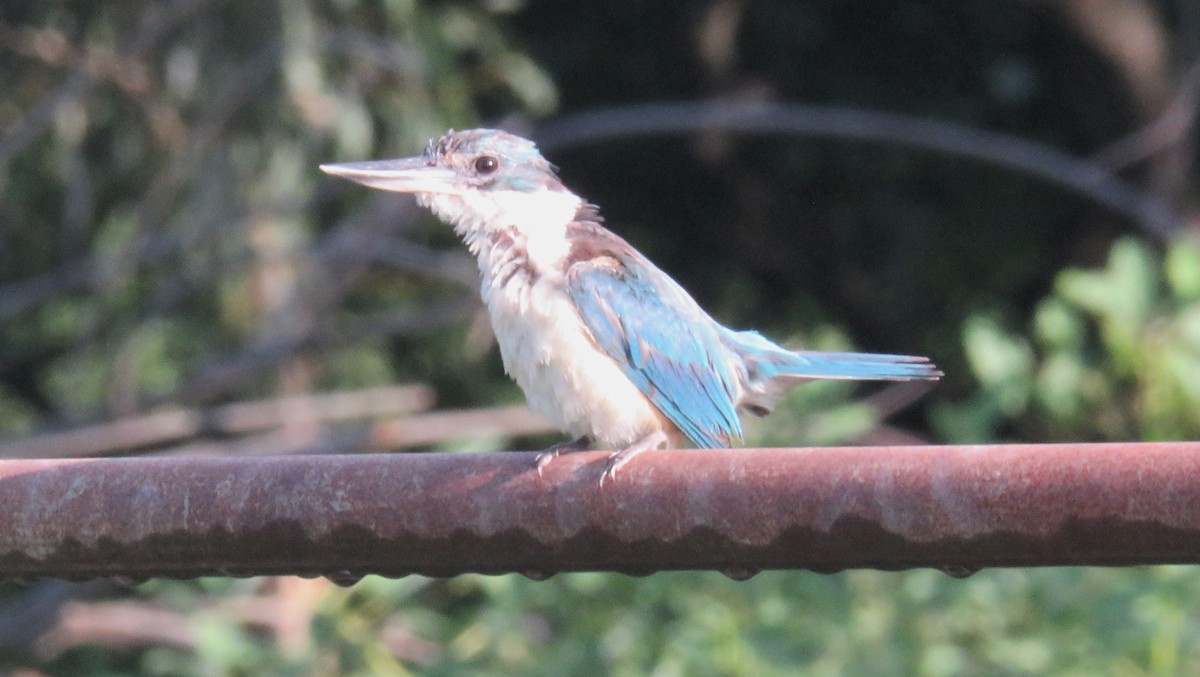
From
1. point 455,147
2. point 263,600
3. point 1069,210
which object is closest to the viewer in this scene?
point 455,147

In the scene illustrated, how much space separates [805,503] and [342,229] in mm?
4842

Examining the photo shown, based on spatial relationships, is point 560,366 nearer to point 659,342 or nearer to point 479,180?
point 659,342

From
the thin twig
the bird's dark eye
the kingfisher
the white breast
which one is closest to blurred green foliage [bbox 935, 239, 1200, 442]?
the kingfisher

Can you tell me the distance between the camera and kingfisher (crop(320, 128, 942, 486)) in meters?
3.42

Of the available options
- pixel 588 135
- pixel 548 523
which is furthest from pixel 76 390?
pixel 548 523

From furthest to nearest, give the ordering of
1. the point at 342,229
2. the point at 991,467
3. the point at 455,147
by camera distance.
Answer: the point at 342,229, the point at 455,147, the point at 991,467

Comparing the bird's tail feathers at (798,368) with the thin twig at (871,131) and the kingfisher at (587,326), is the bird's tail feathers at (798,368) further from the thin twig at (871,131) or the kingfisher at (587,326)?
the thin twig at (871,131)

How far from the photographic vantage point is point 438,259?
6.82 metres

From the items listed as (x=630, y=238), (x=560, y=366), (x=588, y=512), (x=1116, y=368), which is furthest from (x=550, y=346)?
(x=630, y=238)

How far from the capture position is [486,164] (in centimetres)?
387

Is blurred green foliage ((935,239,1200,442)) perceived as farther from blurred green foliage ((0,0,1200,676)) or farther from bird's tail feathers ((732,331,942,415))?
bird's tail feathers ((732,331,942,415))

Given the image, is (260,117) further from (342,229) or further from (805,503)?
(805,503)

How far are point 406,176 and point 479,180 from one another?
17 centimetres

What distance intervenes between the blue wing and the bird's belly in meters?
0.05
